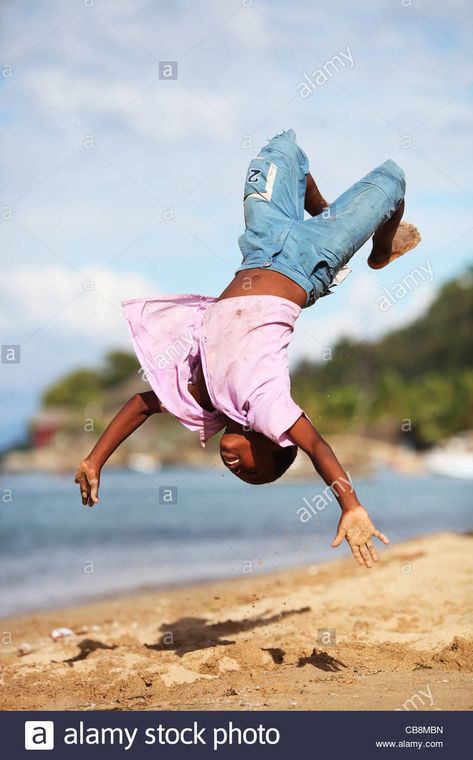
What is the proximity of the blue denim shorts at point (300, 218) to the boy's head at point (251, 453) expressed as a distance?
2.79 feet

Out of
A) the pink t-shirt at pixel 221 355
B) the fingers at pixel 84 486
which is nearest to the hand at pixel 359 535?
the pink t-shirt at pixel 221 355

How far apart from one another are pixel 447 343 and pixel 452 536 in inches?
2958

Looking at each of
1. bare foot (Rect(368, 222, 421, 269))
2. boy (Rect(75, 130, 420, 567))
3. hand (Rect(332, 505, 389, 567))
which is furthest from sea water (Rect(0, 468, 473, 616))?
bare foot (Rect(368, 222, 421, 269))

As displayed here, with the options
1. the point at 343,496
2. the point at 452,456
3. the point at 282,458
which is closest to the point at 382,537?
the point at 343,496

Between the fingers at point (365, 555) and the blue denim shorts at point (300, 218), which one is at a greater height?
the blue denim shorts at point (300, 218)

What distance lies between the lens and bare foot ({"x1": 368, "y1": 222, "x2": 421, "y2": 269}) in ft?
20.4

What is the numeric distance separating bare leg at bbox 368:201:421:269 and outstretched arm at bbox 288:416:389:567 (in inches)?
75.1

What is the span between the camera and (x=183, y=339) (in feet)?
17.7

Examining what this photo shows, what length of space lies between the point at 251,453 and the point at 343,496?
2.05ft

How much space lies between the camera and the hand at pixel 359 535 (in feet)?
14.8

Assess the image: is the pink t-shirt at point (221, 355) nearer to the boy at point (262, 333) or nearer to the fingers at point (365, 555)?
the boy at point (262, 333)

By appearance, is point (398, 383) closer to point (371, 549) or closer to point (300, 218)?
point (300, 218)

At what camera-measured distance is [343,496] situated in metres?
4.61

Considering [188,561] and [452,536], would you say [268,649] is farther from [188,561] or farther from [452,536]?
[188,561]
